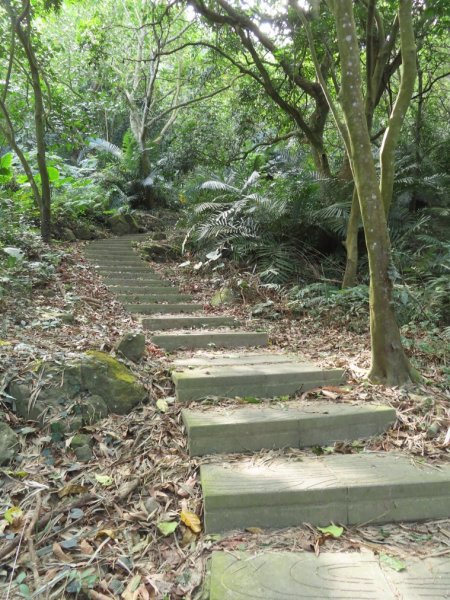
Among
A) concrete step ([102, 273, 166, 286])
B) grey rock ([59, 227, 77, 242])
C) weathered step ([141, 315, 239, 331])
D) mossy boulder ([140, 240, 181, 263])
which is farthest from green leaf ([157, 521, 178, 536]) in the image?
grey rock ([59, 227, 77, 242])

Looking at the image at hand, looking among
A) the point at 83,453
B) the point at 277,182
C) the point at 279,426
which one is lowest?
the point at 83,453

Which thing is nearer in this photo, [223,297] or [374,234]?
[374,234]

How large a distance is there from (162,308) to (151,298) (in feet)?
1.47

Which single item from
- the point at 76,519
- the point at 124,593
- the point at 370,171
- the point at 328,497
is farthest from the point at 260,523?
the point at 370,171

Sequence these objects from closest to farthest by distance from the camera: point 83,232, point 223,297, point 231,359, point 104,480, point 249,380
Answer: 1. point 104,480
2. point 249,380
3. point 231,359
4. point 223,297
5. point 83,232

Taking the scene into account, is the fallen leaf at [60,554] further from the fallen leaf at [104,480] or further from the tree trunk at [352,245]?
the tree trunk at [352,245]

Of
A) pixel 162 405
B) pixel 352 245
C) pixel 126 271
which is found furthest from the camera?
pixel 126 271

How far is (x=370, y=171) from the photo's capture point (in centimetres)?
337

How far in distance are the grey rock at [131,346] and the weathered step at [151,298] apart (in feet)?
7.80

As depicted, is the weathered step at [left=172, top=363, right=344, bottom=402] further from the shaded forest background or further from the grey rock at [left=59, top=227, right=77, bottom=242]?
the grey rock at [left=59, top=227, right=77, bottom=242]

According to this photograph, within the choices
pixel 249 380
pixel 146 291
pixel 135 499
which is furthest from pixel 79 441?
pixel 146 291

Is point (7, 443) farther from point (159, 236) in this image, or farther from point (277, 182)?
point (159, 236)

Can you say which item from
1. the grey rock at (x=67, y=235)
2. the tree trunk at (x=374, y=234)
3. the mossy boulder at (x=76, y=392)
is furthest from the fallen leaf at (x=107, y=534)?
the grey rock at (x=67, y=235)

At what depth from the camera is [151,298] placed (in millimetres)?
5941
